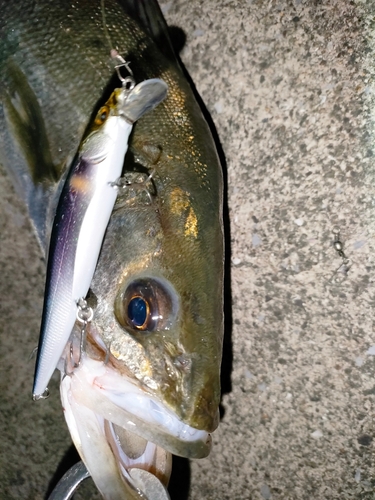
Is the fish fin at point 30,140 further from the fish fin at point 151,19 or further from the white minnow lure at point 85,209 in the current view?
the fish fin at point 151,19

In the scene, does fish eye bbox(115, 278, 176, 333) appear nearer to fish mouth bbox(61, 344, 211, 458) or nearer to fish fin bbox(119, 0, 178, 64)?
fish mouth bbox(61, 344, 211, 458)

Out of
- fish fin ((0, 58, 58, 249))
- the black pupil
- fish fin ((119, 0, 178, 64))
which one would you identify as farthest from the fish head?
fish fin ((119, 0, 178, 64))

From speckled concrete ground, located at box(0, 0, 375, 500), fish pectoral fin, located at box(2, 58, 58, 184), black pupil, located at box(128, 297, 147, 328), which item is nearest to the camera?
black pupil, located at box(128, 297, 147, 328)

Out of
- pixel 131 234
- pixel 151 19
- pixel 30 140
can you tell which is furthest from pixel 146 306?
pixel 151 19

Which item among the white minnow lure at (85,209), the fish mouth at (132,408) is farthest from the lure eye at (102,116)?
the fish mouth at (132,408)

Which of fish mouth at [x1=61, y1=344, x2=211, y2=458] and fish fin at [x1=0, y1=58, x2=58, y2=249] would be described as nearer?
fish mouth at [x1=61, y1=344, x2=211, y2=458]

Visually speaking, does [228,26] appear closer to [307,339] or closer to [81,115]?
[81,115]

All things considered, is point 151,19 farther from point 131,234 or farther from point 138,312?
Result: point 138,312
